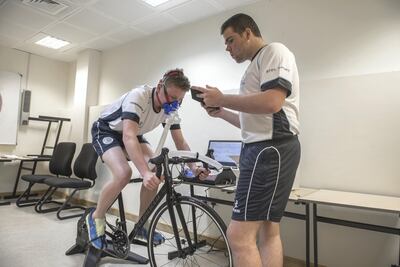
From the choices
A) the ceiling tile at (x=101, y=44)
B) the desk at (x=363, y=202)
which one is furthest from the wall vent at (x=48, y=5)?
the desk at (x=363, y=202)

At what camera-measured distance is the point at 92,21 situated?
3.67 m

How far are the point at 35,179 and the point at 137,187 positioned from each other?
60.0 inches

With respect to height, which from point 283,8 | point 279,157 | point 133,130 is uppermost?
point 283,8

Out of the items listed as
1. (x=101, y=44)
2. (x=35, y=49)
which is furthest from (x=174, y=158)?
(x=35, y=49)

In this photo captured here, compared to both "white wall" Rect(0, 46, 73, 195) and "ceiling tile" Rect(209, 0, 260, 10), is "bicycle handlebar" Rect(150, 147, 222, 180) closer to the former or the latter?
"ceiling tile" Rect(209, 0, 260, 10)

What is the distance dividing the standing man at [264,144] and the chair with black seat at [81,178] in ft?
9.87

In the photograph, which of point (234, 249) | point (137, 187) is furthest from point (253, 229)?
point (137, 187)

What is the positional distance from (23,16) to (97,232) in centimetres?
327

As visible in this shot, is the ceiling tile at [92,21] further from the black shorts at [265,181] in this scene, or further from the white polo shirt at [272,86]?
the black shorts at [265,181]

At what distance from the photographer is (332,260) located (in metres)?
2.24

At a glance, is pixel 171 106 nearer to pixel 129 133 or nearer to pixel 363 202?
pixel 129 133

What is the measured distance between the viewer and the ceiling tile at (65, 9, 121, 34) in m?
3.48

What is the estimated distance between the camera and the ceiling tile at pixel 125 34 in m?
3.94

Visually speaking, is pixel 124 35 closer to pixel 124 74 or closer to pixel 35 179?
pixel 124 74
